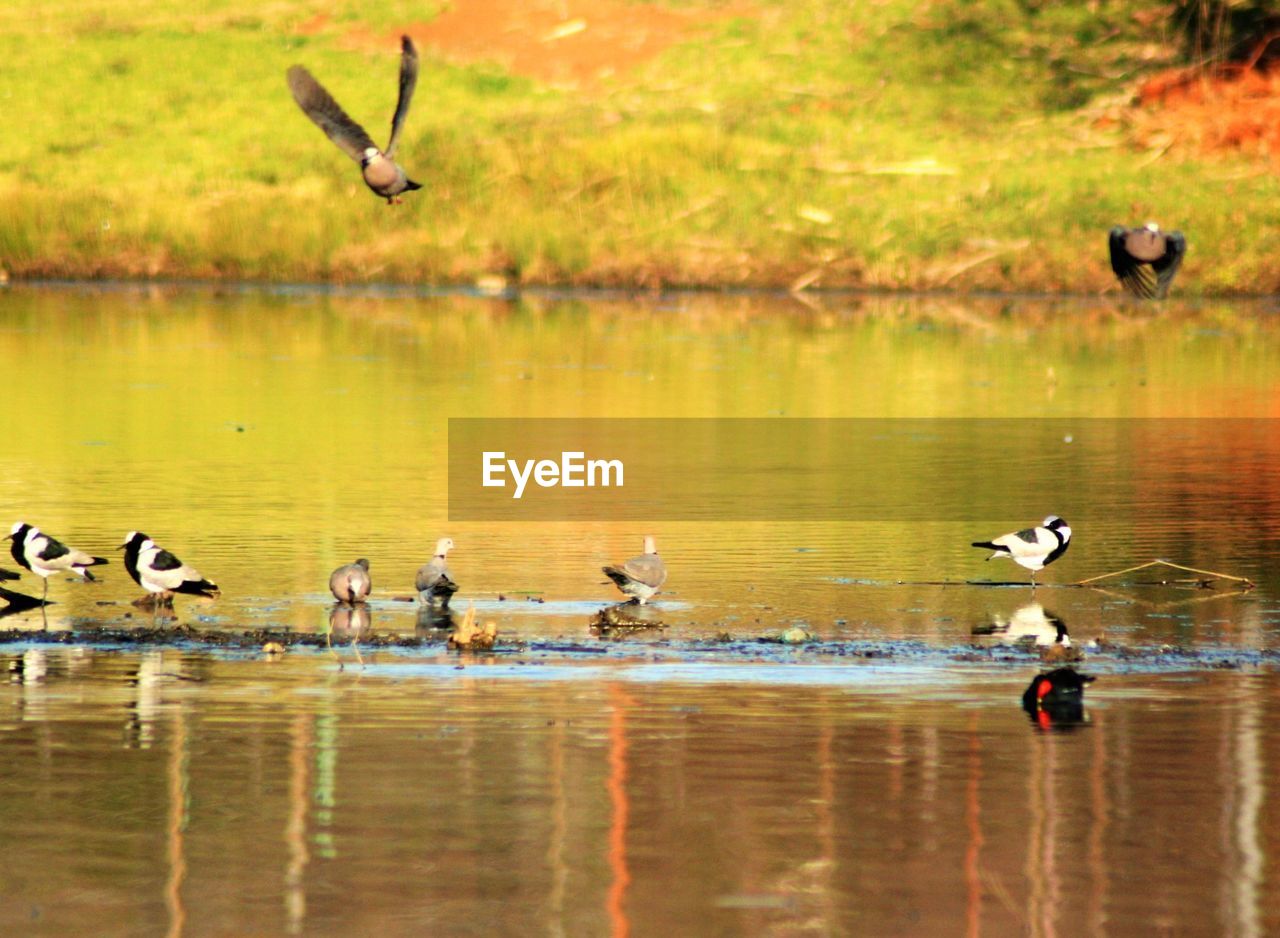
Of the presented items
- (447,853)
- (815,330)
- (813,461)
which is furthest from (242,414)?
(447,853)

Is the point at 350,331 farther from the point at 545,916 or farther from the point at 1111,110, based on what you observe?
the point at 545,916

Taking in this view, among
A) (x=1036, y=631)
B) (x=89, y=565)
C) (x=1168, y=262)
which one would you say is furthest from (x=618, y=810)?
(x=1168, y=262)

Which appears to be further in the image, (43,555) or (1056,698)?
(43,555)

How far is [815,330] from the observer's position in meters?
49.2

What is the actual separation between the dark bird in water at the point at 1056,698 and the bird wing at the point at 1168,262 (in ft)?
35.0

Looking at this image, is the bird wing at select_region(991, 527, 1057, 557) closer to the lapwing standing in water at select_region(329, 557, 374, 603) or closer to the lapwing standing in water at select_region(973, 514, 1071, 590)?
the lapwing standing in water at select_region(973, 514, 1071, 590)

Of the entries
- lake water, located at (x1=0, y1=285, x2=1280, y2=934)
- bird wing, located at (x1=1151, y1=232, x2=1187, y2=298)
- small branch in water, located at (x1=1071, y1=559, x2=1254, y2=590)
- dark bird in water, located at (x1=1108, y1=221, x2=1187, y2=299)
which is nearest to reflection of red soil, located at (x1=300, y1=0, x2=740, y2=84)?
lake water, located at (x1=0, y1=285, x2=1280, y2=934)

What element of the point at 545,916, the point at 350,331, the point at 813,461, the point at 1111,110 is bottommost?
the point at 545,916

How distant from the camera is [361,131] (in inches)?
861

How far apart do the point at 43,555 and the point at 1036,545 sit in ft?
21.9

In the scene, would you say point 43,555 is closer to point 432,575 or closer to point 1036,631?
point 432,575

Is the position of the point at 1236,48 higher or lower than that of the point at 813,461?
higher

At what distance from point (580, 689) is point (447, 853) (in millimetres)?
3617

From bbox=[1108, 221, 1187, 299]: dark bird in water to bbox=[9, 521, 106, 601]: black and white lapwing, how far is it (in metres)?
10.4
